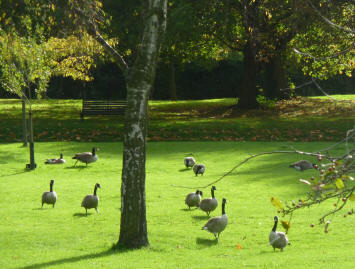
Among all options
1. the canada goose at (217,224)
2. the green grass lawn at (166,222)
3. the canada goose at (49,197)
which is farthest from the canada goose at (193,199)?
the canada goose at (49,197)

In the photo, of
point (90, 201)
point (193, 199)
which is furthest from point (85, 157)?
point (193, 199)

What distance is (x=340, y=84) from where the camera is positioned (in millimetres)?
72625

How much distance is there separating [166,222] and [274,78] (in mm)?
36105

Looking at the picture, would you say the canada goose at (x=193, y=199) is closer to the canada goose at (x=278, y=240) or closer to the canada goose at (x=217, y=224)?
the canada goose at (x=217, y=224)

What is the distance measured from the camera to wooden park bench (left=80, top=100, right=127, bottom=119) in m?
44.6

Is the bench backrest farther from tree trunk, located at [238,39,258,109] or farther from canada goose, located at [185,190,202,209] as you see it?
canada goose, located at [185,190,202,209]

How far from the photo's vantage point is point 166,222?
16219 millimetres

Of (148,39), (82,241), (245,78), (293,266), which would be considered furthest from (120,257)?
(245,78)

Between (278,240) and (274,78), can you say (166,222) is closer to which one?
(278,240)

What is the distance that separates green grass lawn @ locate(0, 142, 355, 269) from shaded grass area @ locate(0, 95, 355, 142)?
834cm

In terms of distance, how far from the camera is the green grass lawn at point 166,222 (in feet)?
41.1

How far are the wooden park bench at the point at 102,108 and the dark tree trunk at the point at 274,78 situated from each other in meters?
14.3

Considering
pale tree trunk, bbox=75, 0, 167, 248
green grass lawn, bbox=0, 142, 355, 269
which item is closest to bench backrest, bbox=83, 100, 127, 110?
green grass lawn, bbox=0, 142, 355, 269

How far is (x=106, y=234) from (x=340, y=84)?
62943 millimetres
